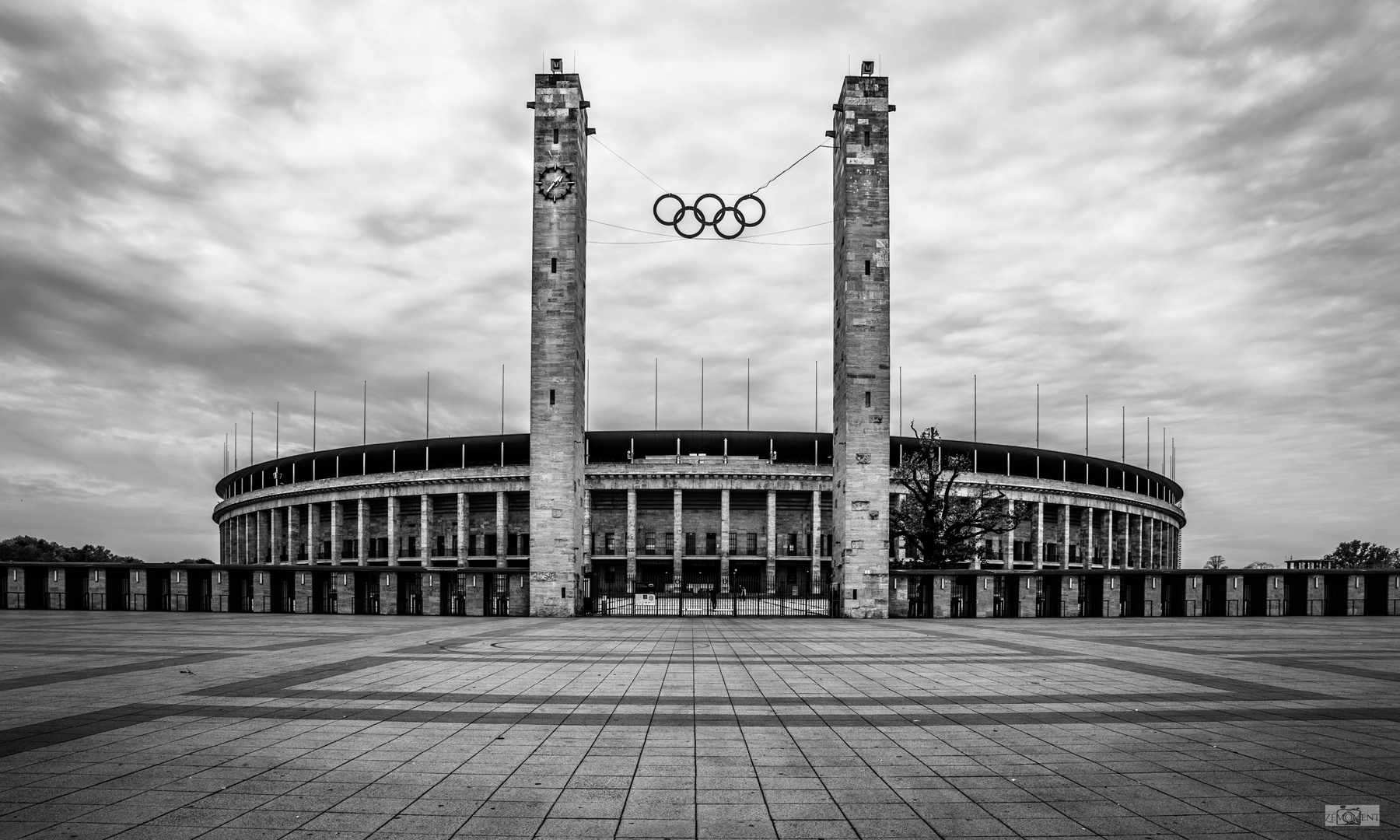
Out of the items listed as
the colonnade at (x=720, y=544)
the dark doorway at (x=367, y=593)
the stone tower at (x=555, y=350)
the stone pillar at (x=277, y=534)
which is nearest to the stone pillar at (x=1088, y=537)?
the colonnade at (x=720, y=544)

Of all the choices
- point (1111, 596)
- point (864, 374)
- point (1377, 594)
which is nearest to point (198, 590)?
point (864, 374)

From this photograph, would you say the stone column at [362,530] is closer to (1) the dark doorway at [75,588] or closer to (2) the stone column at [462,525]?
(2) the stone column at [462,525]

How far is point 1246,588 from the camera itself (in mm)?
43375

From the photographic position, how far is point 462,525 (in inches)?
3403

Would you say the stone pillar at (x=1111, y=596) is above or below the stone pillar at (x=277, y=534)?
above

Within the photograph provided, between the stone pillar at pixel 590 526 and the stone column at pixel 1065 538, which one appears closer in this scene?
the stone pillar at pixel 590 526

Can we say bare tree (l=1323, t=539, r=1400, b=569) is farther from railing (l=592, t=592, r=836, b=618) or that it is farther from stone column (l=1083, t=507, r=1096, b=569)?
railing (l=592, t=592, r=836, b=618)

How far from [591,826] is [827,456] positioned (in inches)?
3246

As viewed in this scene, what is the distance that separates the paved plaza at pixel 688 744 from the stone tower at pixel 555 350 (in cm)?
1912

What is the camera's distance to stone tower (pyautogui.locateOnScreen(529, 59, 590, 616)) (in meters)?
40.9

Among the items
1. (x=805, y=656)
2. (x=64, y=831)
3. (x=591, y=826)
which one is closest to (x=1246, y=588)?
(x=805, y=656)

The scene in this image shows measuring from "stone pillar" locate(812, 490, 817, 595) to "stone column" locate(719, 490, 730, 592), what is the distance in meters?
0.99

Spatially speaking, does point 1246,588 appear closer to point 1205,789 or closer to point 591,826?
point 1205,789

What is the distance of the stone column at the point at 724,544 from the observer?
275 ft
